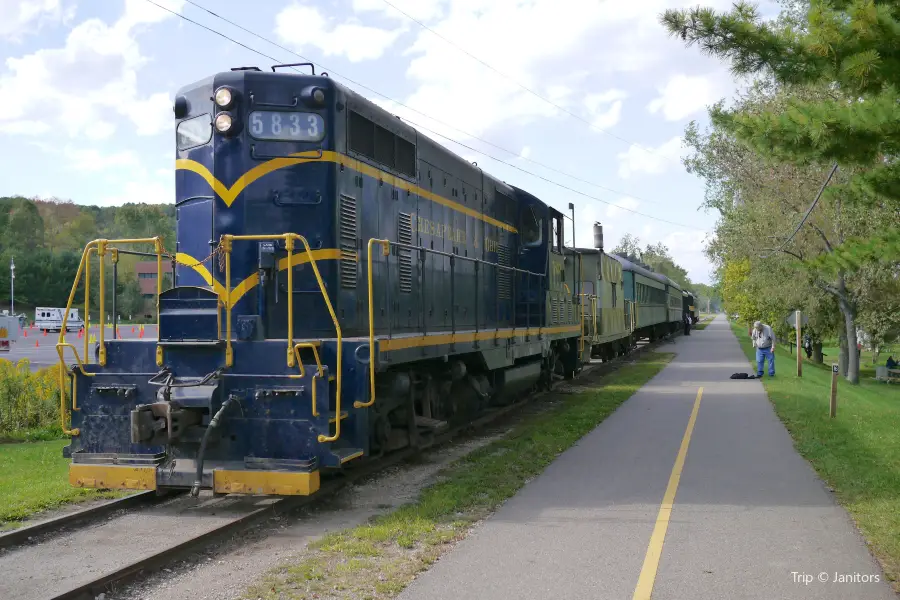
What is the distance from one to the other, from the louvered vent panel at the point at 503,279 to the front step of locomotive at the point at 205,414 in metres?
5.72

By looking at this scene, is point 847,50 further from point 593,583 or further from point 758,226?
point 758,226

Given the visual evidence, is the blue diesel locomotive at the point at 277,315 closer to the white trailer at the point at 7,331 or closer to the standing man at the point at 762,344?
the standing man at the point at 762,344

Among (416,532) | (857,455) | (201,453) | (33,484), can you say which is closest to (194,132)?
(201,453)

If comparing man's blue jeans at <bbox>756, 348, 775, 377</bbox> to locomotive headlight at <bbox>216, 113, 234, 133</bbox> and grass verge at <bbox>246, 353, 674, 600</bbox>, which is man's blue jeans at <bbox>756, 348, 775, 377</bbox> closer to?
grass verge at <bbox>246, 353, 674, 600</bbox>

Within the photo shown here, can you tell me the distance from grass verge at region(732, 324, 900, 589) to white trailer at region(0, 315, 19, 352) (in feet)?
81.8

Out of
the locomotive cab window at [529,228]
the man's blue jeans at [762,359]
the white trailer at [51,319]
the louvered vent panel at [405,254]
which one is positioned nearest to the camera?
the louvered vent panel at [405,254]

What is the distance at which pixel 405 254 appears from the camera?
9117 mm

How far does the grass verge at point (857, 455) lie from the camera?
19.3ft

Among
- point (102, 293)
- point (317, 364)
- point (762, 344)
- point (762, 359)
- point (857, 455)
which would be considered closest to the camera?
point (317, 364)

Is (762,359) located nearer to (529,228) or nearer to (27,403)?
(529,228)

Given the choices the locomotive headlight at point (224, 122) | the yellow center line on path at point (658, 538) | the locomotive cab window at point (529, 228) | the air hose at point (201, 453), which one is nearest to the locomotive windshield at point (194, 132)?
the locomotive headlight at point (224, 122)

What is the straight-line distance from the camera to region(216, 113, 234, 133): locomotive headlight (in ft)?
23.9

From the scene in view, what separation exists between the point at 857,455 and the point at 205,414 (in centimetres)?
742

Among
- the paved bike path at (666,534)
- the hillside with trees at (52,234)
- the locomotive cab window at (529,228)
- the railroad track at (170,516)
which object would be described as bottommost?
the paved bike path at (666,534)
